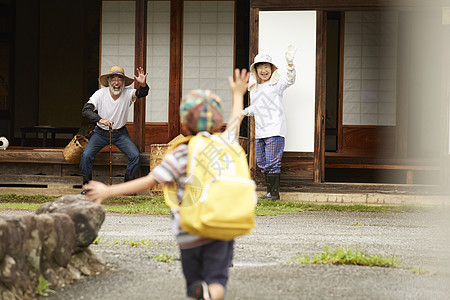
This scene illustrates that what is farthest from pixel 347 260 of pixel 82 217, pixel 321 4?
pixel 321 4

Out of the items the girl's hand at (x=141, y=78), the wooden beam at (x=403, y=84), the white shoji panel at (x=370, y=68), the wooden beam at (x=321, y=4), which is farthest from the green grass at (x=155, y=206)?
the white shoji panel at (x=370, y=68)

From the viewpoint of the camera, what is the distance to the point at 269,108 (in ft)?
29.2

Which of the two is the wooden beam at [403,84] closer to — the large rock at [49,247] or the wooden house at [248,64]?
the wooden house at [248,64]

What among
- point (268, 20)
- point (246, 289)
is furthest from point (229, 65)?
point (246, 289)

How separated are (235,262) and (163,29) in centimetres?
742

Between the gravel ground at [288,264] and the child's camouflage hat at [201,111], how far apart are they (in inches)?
44.5

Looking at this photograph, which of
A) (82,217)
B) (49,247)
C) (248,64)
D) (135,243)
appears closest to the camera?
(49,247)

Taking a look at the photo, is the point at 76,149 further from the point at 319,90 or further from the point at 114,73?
the point at 319,90

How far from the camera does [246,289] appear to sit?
13.3ft

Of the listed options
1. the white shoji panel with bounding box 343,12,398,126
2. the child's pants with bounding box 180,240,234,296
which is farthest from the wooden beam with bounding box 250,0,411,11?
the child's pants with bounding box 180,240,234,296

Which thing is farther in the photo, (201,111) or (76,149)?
(76,149)

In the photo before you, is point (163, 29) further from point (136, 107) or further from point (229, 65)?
point (136, 107)

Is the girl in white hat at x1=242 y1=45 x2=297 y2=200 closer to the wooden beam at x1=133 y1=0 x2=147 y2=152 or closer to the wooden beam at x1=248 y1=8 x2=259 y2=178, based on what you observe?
the wooden beam at x1=248 y1=8 x2=259 y2=178

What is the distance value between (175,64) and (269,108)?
3.18 meters
